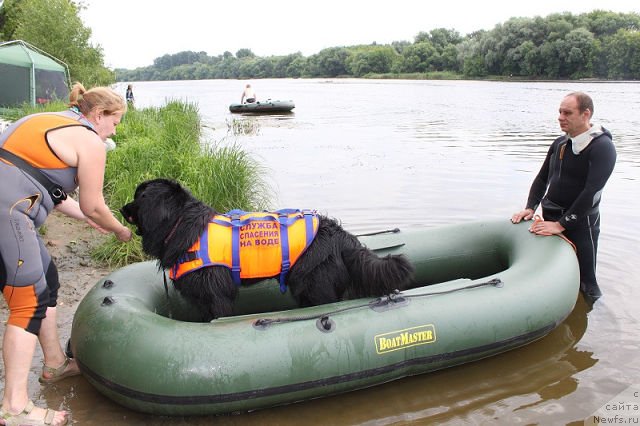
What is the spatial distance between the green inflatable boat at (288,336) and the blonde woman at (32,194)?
406 mm

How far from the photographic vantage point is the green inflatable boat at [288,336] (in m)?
2.80

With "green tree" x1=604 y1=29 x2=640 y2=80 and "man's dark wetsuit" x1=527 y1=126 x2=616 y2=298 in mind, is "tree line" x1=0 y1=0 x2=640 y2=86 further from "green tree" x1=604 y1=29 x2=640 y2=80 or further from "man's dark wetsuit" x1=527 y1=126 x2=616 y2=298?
"man's dark wetsuit" x1=527 y1=126 x2=616 y2=298

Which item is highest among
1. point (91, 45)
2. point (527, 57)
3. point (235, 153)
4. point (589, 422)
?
point (527, 57)

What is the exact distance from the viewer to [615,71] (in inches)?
1816

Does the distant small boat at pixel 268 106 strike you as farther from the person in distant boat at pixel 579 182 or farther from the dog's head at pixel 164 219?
the dog's head at pixel 164 219

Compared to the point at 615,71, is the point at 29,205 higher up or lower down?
lower down

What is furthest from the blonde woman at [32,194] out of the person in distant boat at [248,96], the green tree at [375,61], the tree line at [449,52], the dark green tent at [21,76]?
the green tree at [375,61]

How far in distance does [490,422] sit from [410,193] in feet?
18.6

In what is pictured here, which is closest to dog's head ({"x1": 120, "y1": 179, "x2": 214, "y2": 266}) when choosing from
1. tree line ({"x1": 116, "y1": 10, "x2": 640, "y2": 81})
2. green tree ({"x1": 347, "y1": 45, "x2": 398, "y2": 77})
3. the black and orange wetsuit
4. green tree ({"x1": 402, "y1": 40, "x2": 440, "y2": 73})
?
the black and orange wetsuit

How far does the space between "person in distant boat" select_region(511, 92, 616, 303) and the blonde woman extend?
3.22 m

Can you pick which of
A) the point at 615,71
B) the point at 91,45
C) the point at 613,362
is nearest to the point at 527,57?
the point at 615,71

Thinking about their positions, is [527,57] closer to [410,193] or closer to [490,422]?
[410,193]

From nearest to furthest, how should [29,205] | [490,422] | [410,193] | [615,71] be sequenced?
[29,205] → [490,422] → [410,193] → [615,71]

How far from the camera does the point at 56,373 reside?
3248mm
